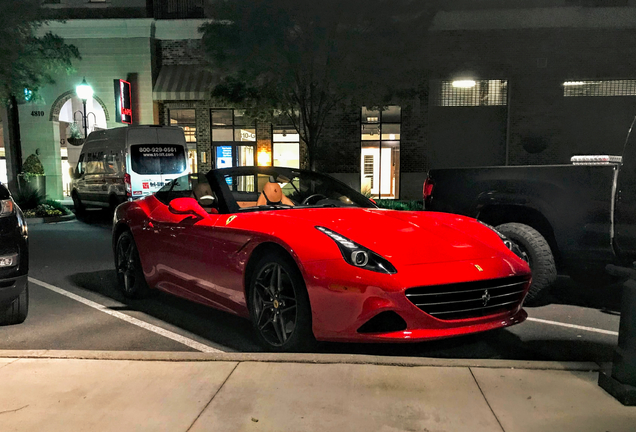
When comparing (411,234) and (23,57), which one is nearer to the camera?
(411,234)

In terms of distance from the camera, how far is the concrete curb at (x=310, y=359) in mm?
3623

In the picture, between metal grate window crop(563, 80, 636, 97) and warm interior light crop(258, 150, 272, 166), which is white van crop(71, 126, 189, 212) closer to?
warm interior light crop(258, 150, 272, 166)

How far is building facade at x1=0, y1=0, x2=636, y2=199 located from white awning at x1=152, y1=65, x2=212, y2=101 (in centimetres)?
6

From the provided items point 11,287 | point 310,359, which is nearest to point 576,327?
point 310,359

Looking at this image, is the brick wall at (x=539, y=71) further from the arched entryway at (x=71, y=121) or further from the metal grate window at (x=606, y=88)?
the arched entryway at (x=71, y=121)

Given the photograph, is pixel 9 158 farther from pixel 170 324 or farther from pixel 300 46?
pixel 170 324

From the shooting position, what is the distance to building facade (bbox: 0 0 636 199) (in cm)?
2050

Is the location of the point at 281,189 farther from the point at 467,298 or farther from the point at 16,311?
the point at 16,311

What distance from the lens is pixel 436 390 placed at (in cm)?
327

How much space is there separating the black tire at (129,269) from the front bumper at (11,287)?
1.27m

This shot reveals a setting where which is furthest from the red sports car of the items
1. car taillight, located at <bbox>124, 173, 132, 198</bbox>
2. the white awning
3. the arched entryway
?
the arched entryway

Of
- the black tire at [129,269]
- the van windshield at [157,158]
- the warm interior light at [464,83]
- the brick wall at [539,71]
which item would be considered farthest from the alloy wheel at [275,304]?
the warm interior light at [464,83]

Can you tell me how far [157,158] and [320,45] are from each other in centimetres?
524

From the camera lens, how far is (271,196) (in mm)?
4996
